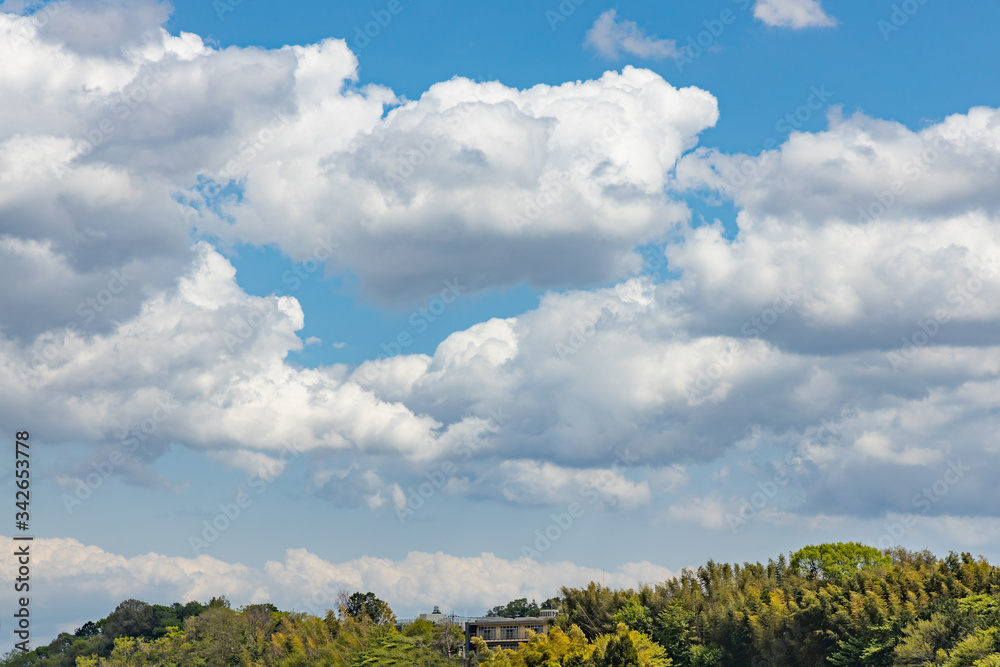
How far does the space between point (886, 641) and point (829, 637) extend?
19.9ft

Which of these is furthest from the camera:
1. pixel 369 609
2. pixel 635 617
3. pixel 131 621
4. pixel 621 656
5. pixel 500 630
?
pixel 131 621

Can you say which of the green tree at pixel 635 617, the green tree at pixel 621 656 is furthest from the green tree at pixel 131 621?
the green tree at pixel 621 656

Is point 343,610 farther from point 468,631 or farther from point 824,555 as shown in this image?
point 824,555

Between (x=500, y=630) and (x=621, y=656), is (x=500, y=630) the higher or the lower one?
the higher one

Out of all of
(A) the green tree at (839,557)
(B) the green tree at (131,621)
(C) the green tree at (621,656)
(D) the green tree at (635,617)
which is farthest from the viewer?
(B) the green tree at (131,621)

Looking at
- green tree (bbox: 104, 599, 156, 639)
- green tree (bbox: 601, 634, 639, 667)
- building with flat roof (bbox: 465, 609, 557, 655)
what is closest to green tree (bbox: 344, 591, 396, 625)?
building with flat roof (bbox: 465, 609, 557, 655)

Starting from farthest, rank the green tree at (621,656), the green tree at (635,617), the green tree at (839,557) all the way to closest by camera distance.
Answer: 1. the green tree at (839,557)
2. the green tree at (635,617)
3. the green tree at (621,656)

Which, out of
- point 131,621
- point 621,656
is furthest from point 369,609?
point 131,621

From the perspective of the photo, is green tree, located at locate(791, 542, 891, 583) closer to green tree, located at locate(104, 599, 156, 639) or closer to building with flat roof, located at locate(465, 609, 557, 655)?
building with flat roof, located at locate(465, 609, 557, 655)

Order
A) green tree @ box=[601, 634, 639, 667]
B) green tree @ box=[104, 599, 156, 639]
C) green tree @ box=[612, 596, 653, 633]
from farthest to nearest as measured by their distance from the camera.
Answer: green tree @ box=[104, 599, 156, 639] < green tree @ box=[612, 596, 653, 633] < green tree @ box=[601, 634, 639, 667]

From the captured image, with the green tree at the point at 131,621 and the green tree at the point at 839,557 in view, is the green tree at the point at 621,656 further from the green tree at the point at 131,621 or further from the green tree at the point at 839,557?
the green tree at the point at 131,621

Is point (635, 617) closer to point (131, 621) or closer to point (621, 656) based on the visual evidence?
point (621, 656)

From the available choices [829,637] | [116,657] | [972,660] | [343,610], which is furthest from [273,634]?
[972,660]

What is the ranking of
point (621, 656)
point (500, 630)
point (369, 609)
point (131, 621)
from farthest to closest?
point (131, 621) < point (500, 630) < point (369, 609) < point (621, 656)
